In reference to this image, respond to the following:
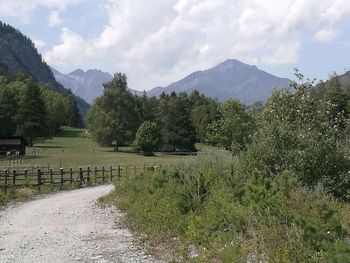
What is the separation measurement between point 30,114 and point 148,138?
23524 mm

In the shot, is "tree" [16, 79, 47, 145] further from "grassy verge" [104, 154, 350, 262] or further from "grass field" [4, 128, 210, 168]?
"grassy verge" [104, 154, 350, 262]

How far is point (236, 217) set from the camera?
10617 millimetres

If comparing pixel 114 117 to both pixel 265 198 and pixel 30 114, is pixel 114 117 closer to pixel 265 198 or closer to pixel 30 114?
pixel 30 114

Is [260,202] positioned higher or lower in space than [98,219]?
higher

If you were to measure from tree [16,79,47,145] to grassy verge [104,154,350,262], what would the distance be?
77.1 m

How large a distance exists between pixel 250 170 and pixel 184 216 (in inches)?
136

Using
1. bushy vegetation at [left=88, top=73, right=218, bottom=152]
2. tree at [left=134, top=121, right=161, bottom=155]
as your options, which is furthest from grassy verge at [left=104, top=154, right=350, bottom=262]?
bushy vegetation at [left=88, top=73, right=218, bottom=152]

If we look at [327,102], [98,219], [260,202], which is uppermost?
[327,102]

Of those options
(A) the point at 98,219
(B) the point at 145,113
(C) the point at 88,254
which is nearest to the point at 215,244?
(C) the point at 88,254

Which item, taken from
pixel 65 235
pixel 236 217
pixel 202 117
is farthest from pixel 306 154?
pixel 202 117

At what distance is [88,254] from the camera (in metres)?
12.2

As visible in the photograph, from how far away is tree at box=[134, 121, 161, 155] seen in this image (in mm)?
85750

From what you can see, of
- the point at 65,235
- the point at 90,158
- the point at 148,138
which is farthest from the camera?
the point at 148,138

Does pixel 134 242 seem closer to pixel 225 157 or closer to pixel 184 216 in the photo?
pixel 184 216
